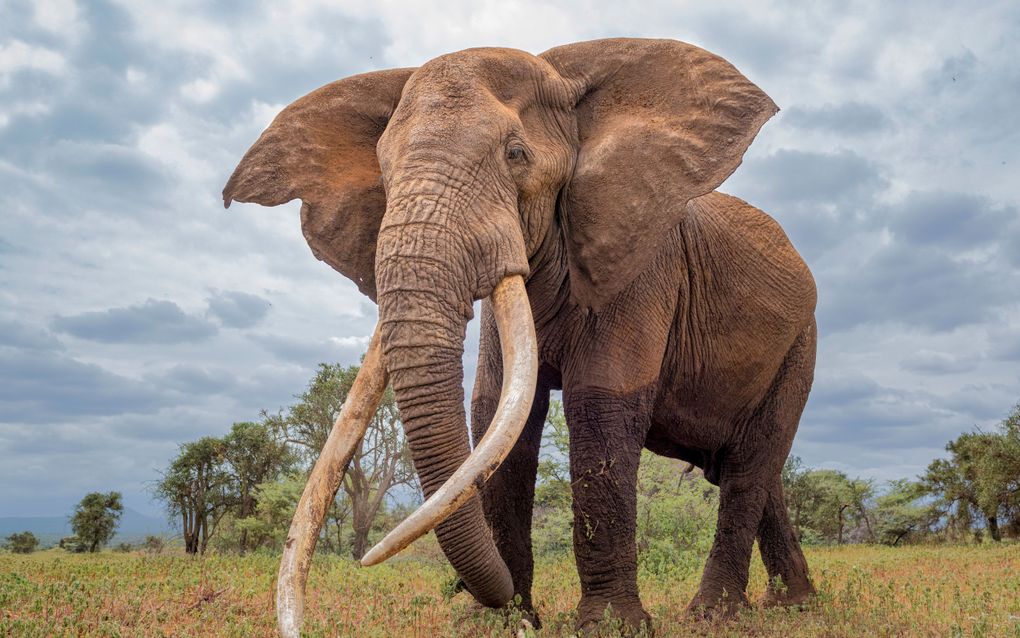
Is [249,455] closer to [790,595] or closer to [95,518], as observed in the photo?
[95,518]

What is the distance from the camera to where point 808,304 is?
8.77 m

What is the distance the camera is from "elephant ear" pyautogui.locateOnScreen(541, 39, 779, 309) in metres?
5.97

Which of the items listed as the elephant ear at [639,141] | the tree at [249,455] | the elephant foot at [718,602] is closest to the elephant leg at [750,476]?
the elephant foot at [718,602]

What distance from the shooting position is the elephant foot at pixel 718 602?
809cm

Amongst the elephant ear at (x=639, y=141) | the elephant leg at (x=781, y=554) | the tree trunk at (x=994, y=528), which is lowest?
the elephant leg at (x=781, y=554)

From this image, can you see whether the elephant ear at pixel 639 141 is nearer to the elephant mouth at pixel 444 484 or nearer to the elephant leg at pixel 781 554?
the elephant mouth at pixel 444 484

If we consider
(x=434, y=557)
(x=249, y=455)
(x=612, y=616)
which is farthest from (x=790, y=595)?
(x=249, y=455)

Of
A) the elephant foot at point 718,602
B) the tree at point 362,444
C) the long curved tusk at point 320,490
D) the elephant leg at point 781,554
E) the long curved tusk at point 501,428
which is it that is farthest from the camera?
the tree at point 362,444

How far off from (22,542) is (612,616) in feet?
81.5

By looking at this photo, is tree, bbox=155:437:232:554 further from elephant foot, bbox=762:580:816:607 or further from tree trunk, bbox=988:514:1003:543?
tree trunk, bbox=988:514:1003:543

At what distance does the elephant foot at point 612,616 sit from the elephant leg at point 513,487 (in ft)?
2.27

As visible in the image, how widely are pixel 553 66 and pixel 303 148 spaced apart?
2026 mm

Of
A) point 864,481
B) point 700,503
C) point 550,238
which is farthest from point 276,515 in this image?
point 864,481

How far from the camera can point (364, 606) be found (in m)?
8.45
